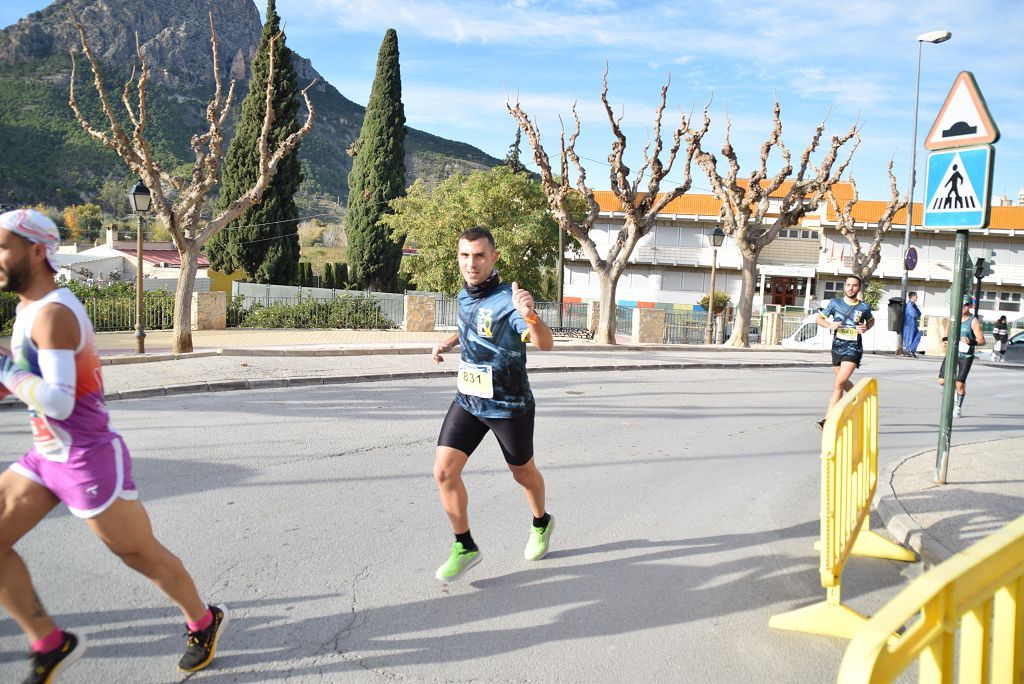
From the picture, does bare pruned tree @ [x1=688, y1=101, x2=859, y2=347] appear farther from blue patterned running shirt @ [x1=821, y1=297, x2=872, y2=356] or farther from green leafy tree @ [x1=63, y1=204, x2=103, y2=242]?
green leafy tree @ [x1=63, y1=204, x2=103, y2=242]

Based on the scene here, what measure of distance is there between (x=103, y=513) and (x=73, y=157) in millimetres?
82358

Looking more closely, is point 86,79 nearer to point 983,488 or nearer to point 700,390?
point 700,390

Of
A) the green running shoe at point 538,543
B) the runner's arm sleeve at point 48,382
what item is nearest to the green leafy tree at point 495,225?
the green running shoe at point 538,543

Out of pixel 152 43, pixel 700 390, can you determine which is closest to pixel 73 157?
pixel 152 43

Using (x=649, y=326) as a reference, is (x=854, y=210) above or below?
above

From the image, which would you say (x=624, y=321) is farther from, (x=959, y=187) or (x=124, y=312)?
(x=959, y=187)

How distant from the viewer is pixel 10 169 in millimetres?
67062

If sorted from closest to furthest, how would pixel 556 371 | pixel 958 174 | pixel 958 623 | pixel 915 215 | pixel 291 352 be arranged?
pixel 958 623 → pixel 958 174 → pixel 556 371 → pixel 291 352 → pixel 915 215

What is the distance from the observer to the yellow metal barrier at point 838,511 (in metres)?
3.71

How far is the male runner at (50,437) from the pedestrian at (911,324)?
24458mm

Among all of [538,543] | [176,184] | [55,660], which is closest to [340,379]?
[176,184]

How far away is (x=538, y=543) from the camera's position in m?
4.80

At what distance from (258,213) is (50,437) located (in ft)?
130

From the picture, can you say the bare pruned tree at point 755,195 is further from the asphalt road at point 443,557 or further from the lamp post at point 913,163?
the asphalt road at point 443,557
